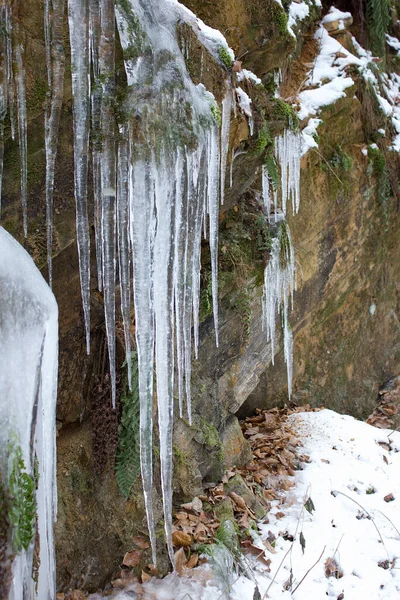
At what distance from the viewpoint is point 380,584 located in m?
3.42

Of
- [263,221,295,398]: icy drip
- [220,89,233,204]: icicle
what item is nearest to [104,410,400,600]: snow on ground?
[263,221,295,398]: icy drip

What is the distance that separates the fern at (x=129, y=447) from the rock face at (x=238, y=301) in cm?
6

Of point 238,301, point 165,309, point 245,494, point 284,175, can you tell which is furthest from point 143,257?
point 245,494

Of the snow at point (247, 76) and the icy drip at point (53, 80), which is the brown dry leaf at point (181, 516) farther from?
the snow at point (247, 76)

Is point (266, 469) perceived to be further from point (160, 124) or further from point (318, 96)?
point (318, 96)

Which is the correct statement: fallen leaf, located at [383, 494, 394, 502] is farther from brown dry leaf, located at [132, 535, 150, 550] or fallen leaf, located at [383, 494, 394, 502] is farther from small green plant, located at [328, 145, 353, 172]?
small green plant, located at [328, 145, 353, 172]

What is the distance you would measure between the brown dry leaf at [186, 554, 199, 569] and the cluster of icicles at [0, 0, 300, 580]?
914 mm

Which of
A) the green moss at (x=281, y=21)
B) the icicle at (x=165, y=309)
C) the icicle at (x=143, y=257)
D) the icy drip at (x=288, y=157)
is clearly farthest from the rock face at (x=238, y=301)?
the icicle at (x=165, y=309)

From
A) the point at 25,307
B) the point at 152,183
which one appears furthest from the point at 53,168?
the point at 25,307

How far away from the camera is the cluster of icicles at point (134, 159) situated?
7.30 feet

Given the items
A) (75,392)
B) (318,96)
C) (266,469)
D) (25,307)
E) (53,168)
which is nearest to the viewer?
(25,307)

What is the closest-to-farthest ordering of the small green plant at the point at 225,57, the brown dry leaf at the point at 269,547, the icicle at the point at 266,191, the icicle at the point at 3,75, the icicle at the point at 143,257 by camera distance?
the icicle at the point at 3,75, the icicle at the point at 143,257, the small green plant at the point at 225,57, the brown dry leaf at the point at 269,547, the icicle at the point at 266,191

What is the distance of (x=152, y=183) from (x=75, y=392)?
1.48 m

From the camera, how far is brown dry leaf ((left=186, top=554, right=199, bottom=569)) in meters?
3.28
